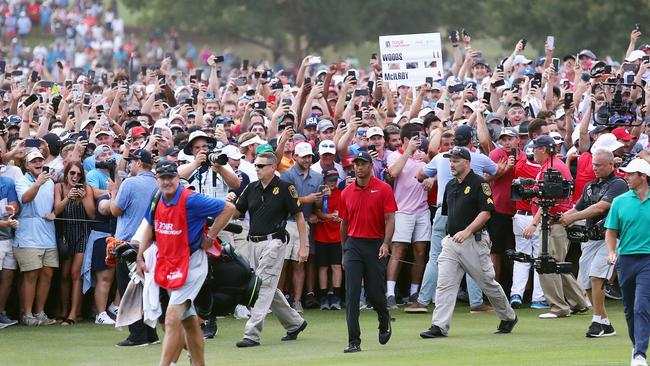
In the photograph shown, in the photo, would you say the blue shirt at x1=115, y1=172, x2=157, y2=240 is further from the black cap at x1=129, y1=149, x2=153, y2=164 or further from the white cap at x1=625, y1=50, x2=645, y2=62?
the white cap at x1=625, y1=50, x2=645, y2=62

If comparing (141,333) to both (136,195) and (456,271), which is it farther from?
(456,271)

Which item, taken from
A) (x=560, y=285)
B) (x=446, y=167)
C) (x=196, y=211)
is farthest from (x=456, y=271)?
(x=196, y=211)

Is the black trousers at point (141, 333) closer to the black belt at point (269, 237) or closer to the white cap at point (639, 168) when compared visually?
the black belt at point (269, 237)

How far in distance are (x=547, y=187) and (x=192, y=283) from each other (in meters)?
5.19

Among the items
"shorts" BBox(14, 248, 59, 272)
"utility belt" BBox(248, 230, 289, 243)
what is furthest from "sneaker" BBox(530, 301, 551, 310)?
"shorts" BBox(14, 248, 59, 272)

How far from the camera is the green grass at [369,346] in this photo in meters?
15.4

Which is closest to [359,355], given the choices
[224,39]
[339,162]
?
[339,162]

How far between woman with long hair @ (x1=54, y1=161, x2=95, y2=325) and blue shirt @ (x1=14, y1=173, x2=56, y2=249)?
12 cm

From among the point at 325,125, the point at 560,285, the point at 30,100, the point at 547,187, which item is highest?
the point at 30,100

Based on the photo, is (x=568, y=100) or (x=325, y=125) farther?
(x=568, y=100)

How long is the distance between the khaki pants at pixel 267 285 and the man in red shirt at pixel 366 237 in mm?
789

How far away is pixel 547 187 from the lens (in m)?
17.3

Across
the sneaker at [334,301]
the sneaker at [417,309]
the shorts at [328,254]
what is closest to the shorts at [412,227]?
the shorts at [328,254]

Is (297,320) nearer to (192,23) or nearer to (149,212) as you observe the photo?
(149,212)
